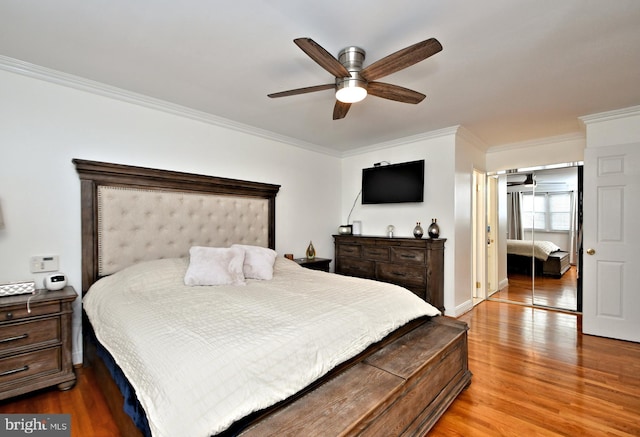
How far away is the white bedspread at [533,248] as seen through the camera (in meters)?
4.29

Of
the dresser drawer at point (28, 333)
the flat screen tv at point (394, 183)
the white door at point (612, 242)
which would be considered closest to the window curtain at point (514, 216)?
the white door at point (612, 242)

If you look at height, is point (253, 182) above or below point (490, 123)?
below

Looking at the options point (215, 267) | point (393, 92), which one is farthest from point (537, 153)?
point (215, 267)

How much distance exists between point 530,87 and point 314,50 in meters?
2.13

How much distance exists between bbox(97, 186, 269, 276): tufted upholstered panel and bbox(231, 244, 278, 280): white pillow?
0.60 meters

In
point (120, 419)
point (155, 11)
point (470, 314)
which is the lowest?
point (470, 314)

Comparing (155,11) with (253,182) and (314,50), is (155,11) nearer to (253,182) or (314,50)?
(314,50)

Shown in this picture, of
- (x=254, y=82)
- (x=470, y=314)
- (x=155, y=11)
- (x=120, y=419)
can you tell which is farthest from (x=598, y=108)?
(x=120, y=419)

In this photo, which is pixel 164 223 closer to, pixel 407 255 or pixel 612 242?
pixel 407 255

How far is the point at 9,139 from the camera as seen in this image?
219 centimetres

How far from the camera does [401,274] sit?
3.78 metres

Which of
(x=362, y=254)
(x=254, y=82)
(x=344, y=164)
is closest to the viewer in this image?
(x=254, y=82)

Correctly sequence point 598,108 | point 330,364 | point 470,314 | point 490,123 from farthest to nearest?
point 470,314
point 490,123
point 598,108
point 330,364

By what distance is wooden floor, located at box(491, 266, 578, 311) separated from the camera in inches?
158
